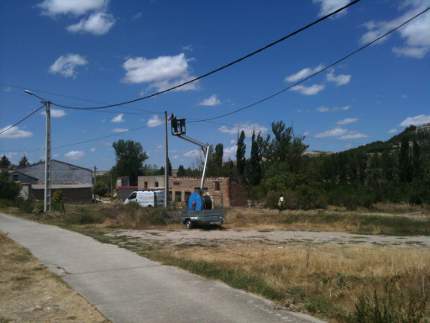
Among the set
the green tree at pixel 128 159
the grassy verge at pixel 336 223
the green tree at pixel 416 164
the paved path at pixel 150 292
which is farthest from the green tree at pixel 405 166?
the green tree at pixel 128 159

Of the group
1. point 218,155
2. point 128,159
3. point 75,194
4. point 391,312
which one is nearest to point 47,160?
point 391,312

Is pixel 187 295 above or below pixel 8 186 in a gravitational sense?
below

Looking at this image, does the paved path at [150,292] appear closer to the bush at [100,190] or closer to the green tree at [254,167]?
the green tree at [254,167]

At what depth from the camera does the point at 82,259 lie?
13.4 m

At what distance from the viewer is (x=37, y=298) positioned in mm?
9008

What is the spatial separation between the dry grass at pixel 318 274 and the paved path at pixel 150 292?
1.59ft

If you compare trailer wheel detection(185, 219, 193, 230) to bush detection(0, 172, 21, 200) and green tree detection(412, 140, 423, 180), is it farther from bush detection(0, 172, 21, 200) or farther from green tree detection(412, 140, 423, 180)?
green tree detection(412, 140, 423, 180)

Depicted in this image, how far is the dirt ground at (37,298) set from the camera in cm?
762

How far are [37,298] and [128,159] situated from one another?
11889cm

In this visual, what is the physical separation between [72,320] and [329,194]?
5245cm

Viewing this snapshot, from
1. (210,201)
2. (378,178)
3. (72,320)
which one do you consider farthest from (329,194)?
(72,320)

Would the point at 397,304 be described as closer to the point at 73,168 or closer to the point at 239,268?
the point at 239,268

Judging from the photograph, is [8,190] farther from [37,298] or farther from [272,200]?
[37,298]

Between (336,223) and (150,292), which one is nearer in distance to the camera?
(150,292)
